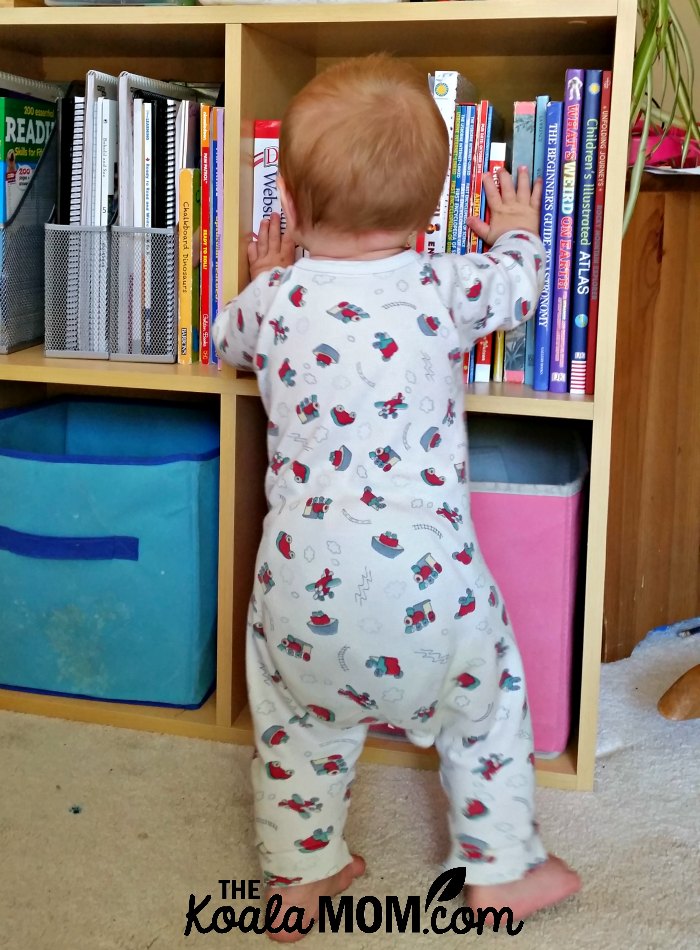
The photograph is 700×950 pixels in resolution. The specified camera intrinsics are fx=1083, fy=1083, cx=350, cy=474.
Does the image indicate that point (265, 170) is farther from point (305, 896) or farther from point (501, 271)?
point (305, 896)

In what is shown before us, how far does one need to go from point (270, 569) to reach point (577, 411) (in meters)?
0.39

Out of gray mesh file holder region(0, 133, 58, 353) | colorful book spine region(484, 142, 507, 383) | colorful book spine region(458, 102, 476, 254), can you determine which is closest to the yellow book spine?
colorful book spine region(484, 142, 507, 383)

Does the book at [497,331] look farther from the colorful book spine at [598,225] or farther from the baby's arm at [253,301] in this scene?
Answer: the baby's arm at [253,301]

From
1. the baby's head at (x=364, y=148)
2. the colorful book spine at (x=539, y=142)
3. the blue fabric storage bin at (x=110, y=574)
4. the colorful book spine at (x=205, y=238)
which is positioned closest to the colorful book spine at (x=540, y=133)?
the colorful book spine at (x=539, y=142)

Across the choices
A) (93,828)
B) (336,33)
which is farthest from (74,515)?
(336,33)

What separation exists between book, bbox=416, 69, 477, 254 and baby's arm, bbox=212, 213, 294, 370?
157mm

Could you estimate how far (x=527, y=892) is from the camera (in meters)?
0.99

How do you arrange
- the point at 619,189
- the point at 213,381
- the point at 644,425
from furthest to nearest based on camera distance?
the point at 644,425, the point at 213,381, the point at 619,189

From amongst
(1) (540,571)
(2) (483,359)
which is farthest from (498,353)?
(1) (540,571)

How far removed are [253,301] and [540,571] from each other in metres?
0.45

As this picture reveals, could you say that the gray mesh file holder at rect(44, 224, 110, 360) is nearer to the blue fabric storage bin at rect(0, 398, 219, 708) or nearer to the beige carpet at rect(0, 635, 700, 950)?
the blue fabric storage bin at rect(0, 398, 219, 708)

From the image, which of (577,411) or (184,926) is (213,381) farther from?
(184,926)

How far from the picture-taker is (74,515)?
1301mm

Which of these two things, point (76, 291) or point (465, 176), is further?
point (76, 291)
